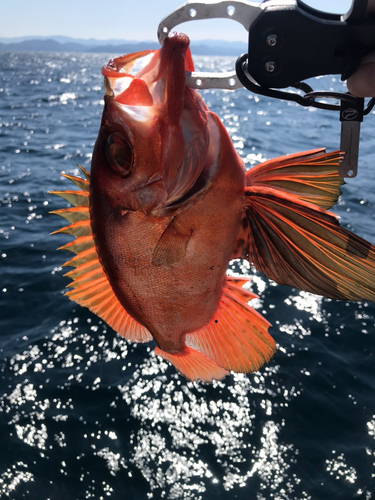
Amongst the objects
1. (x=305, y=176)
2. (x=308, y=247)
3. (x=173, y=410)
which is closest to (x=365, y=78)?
(x=305, y=176)

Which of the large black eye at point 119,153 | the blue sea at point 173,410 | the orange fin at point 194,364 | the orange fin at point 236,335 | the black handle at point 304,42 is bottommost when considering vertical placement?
the blue sea at point 173,410

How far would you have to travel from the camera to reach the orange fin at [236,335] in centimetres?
175

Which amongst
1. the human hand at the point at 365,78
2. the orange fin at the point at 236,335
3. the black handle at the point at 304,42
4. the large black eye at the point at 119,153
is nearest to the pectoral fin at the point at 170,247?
the large black eye at the point at 119,153

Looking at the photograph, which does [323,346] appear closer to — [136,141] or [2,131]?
[136,141]

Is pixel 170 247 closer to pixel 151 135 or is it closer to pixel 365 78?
pixel 151 135

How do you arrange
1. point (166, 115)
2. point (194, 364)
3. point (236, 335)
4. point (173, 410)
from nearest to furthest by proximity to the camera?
point (166, 115)
point (236, 335)
point (194, 364)
point (173, 410)

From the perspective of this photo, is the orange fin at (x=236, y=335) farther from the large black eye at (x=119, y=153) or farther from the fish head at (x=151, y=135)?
the large black eye at (x=119, y=153)

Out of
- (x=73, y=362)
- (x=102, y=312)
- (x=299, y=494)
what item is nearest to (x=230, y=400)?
(x=299, y=494)

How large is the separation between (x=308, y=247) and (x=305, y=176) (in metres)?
0.26

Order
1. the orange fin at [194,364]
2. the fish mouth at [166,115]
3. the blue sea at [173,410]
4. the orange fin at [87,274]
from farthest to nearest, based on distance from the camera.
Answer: the blue sea at [173,410]
the orange fin at [194,364]
the orange fin at [87,274]
the fish mouth at [166,115]

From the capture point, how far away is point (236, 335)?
5.89 ft

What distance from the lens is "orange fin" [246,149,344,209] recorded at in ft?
4.56

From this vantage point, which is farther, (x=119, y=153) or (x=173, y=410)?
(x=173, y=410)

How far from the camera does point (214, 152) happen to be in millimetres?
1393
